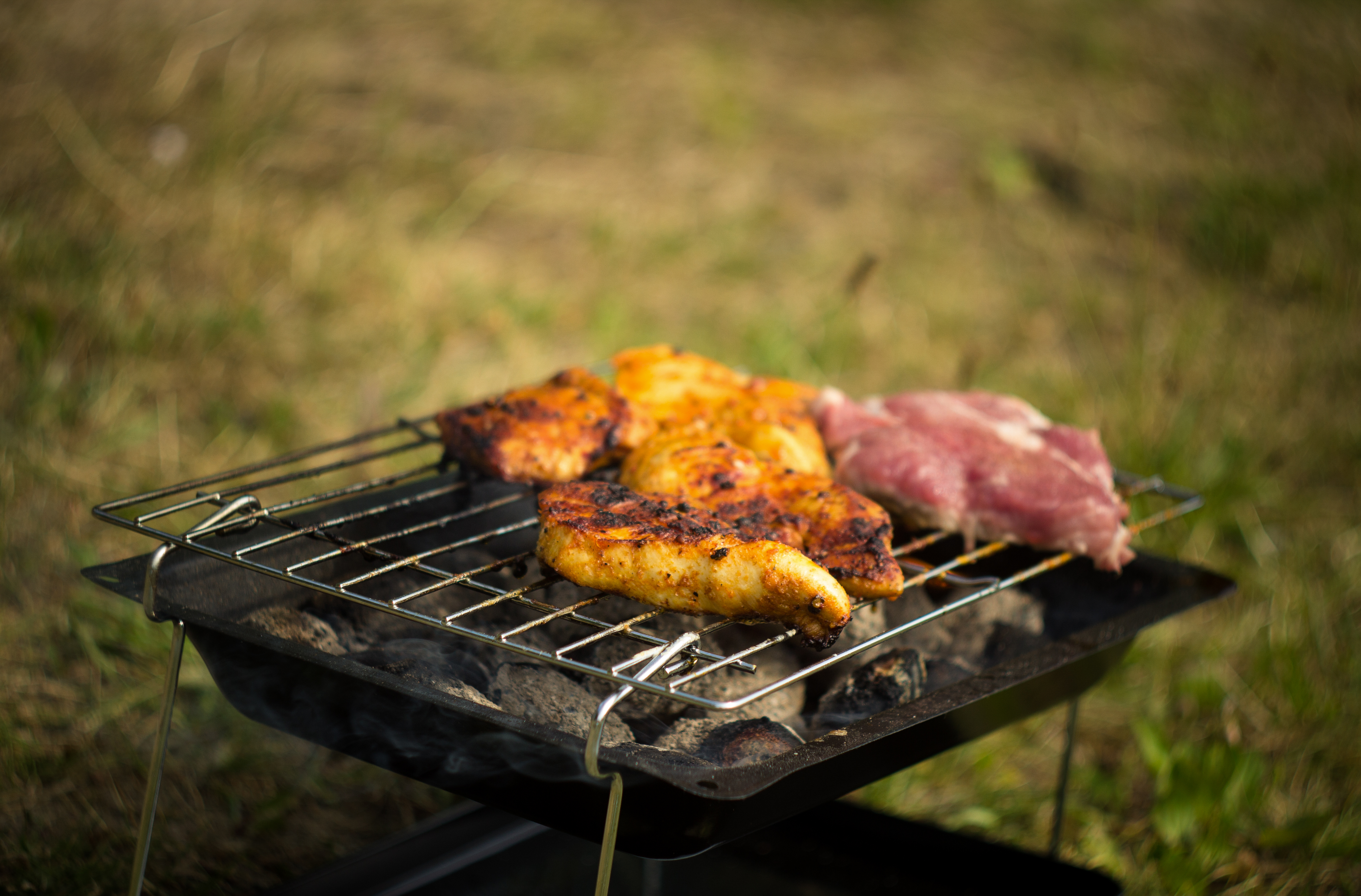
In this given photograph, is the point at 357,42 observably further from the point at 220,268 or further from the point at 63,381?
the point at 63,381

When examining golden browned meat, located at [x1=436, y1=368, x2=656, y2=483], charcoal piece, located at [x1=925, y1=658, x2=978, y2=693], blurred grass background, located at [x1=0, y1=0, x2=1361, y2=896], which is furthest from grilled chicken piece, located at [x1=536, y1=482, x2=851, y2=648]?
blurred grass background, located at [x1=0, y1=0, x2=1361, y2=896]

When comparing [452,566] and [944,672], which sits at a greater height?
[452,566]

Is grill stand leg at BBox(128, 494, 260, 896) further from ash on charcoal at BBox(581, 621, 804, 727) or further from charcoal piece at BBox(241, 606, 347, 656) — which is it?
ash on charcoal at BBox(581, 621, 804, 727)

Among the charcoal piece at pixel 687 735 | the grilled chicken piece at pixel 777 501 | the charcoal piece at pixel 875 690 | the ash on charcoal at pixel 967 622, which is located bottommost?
the ash on charcoal at pixel 967 622

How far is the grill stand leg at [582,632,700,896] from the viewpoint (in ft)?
5.71

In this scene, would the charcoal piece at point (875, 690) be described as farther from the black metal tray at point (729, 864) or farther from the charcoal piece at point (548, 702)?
the black metal tray at point (729, 864)

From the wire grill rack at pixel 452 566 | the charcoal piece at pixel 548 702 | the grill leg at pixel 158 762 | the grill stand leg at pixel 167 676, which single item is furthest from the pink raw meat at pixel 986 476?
the grill leg at pixel 158 762

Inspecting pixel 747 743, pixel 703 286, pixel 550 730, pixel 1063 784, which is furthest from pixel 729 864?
pixel 703 286

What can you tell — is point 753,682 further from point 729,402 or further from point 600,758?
point 729,402

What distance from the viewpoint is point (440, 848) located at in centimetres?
308

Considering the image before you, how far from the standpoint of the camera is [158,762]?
2.27 metres

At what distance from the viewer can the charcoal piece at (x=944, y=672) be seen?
253 centimetres

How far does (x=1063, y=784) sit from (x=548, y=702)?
1.86 m

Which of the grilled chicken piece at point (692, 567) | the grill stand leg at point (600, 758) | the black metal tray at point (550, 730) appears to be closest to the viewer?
the grill stand leg at point (600, 758)
